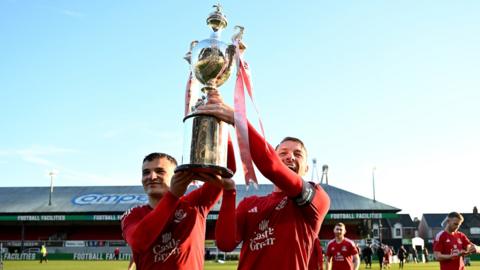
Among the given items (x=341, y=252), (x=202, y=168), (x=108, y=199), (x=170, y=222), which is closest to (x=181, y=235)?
(x=170, y=222)

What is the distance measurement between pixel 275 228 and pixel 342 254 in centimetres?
956

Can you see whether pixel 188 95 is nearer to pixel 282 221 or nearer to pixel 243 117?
pixel 243 117

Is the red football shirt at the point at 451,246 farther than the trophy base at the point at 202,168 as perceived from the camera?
Yes

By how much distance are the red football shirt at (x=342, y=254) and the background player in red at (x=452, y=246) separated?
3205 mm

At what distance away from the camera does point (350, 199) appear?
47156mm

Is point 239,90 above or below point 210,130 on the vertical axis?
above

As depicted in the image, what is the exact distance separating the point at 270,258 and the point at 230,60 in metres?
1.44

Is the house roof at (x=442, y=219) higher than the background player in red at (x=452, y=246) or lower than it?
higher

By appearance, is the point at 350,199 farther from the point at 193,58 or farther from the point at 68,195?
the point at 193,58

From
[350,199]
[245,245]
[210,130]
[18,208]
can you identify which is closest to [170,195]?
[210,130]

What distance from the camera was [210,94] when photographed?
299 centimetres

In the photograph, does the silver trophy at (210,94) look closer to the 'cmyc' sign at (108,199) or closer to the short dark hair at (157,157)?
the short dark hair at (157,157)

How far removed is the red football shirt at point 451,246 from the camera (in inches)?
365

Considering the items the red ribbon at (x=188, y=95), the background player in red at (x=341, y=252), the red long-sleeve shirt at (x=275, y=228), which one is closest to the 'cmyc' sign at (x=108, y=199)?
the background player in red at (x=341, y=252)
